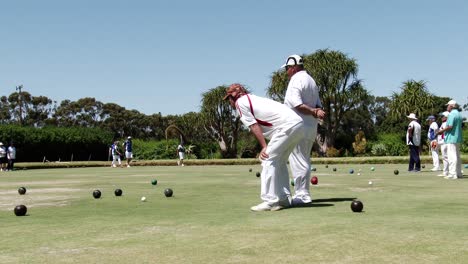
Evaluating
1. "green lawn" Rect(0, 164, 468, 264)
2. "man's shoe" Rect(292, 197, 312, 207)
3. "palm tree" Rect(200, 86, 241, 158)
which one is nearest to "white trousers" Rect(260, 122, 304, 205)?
"green lawn" Rect(0, 164, 468, 264)

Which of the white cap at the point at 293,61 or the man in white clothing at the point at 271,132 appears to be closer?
the man in white clothing at the point at 271,132

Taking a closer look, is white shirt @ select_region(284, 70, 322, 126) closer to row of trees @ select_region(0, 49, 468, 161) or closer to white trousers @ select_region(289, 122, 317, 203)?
white trousers @ select_region(289, 122, 317, 203)

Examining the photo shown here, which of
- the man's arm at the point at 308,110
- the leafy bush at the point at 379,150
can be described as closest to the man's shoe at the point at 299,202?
the man's arm at the point at 308,110

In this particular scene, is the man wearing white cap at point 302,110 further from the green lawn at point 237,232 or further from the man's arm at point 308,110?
the green lawn at point 237,232

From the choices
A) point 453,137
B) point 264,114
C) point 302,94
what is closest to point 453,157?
point 453,137

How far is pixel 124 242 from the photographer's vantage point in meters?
5.28

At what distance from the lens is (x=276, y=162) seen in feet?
24.9

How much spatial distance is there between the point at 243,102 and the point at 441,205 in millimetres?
3112

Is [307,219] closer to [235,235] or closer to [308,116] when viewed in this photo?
[235,235]

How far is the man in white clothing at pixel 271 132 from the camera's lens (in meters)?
7.52

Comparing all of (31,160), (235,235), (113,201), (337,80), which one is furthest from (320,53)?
(235,235)

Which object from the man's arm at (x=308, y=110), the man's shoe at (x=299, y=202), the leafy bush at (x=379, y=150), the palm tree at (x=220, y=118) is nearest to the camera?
the man's arm at (x=308, y=110)

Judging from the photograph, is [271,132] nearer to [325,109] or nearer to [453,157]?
[453,157]

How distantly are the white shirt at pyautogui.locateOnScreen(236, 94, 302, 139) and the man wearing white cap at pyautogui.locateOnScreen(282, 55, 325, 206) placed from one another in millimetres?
253
